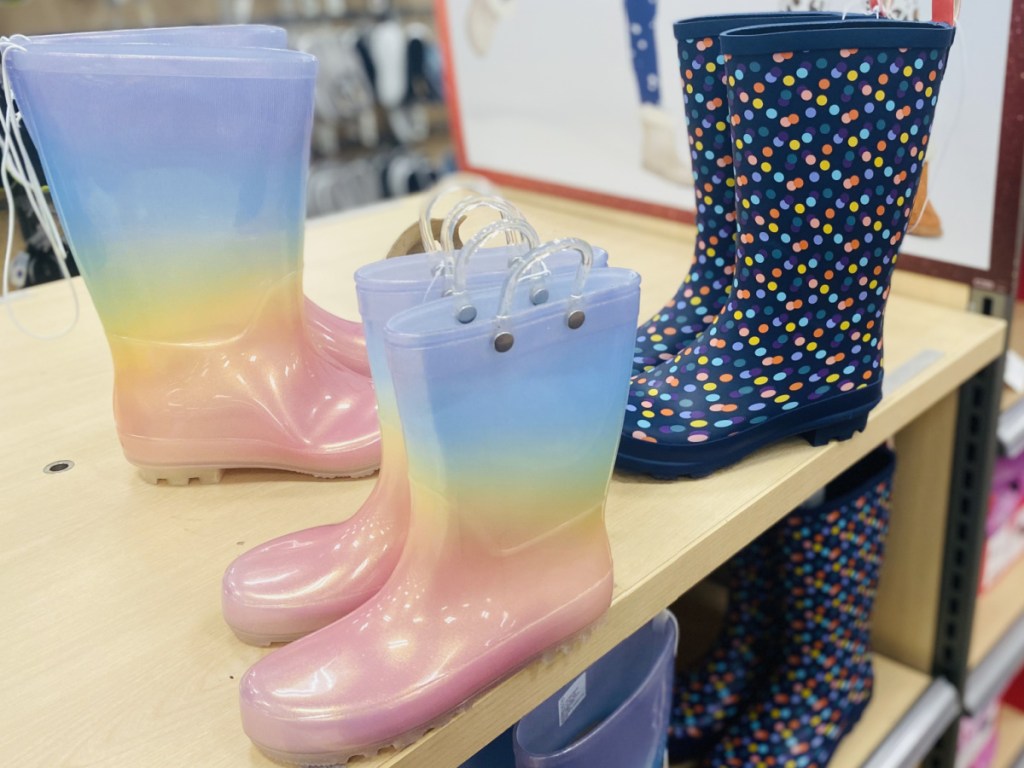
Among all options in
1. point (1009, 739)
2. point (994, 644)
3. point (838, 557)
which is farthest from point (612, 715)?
point (1009, 739)

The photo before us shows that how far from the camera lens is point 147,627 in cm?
48

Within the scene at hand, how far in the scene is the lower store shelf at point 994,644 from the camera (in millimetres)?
949

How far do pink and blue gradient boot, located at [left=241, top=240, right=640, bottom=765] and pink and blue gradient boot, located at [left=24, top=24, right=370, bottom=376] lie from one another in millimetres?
177

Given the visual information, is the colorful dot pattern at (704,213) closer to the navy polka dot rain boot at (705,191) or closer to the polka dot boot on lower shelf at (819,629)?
the navy polka dot rain boot at (705,191)

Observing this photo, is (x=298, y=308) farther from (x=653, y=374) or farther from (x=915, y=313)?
(x=915, y=313)

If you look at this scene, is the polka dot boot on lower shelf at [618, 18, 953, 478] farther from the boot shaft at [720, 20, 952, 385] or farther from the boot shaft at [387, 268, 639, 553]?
the boot shaft at [387, 268, 639, 553]

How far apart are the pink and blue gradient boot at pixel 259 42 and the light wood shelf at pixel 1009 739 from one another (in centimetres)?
98

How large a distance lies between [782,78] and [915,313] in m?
0.37

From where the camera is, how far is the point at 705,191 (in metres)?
0.68

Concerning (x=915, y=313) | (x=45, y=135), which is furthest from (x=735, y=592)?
(x=45, y=135)

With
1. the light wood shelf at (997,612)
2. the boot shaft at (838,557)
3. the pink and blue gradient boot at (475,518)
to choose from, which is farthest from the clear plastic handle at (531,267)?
the light wood shelf at (997,612)

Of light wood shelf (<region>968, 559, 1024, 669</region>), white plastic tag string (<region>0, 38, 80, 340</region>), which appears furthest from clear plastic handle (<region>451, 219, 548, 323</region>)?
light wood shelf (<region>968, 559, 1024, 669</region>)

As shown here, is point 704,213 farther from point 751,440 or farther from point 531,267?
point 531,267

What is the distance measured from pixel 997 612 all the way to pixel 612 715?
0.66m
